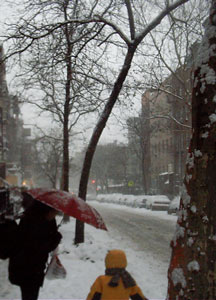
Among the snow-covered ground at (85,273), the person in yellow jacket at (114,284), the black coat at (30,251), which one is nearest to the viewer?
the person in yellow jacket at (114,284)

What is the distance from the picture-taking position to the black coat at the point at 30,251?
11.9 ft

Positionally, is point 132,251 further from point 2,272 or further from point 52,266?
point 52,266

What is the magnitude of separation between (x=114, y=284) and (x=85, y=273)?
4.28 metres

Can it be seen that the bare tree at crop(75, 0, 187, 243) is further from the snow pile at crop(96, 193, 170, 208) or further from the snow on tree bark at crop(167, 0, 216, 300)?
the snow pile at crop(96, 193, 170, 208)

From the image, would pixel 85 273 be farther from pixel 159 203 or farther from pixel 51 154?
pixel 51 154

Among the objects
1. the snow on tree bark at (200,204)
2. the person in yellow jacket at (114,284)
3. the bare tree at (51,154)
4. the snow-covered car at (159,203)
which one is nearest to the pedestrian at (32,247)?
the person in yellow jacket at (114,284)

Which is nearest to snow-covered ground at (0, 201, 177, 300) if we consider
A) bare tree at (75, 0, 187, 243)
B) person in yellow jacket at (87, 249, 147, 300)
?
bare tree at (75, 0, 187, 243)

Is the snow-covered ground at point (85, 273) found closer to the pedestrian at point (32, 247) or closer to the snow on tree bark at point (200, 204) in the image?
the pedestrian at point (32, 247)

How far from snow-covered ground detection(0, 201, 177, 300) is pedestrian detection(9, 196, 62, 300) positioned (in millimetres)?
2171

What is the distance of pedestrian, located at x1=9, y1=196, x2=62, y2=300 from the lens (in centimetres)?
365

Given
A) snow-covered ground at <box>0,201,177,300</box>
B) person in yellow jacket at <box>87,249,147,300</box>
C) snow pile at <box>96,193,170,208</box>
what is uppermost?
person in yellow jacket at <box>87,249,147,300</box>

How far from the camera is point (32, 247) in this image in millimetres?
3691

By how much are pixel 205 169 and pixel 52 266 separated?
230 centimetres

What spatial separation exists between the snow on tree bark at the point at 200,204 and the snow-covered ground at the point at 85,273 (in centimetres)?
281
